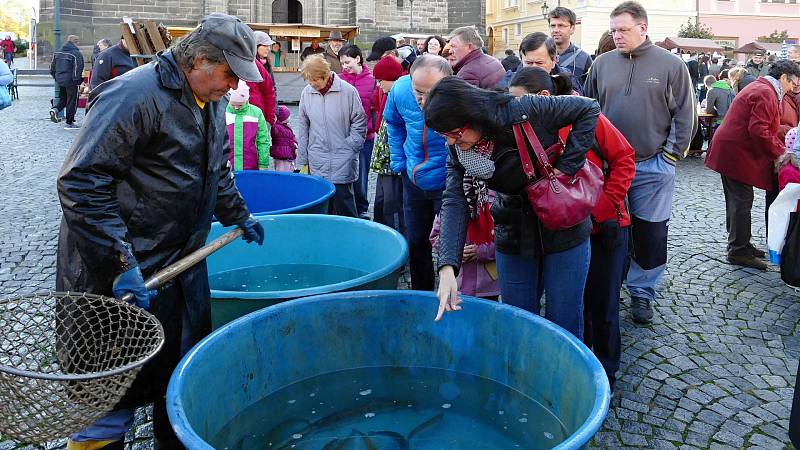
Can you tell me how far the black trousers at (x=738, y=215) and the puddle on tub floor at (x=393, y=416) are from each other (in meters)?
3.95

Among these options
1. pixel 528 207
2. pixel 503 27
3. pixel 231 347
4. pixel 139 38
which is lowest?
pixel 231 347

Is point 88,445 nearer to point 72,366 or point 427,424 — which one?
point 72,366

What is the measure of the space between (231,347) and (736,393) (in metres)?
2.76

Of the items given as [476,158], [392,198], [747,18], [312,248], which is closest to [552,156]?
[476,158]

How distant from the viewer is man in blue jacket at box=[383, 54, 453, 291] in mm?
4285

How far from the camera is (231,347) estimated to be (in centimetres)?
280

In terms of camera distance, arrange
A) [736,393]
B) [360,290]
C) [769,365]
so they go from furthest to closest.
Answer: [769,365] → [736,393] → [360,290]

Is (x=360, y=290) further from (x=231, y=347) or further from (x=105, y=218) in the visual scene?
(x=105, y=218)

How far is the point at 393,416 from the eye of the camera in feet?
10.4

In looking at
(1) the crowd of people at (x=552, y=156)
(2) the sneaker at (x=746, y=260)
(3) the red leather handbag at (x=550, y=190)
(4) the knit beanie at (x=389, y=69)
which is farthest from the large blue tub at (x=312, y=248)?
(2) the sneaker at (x=746, y=260)

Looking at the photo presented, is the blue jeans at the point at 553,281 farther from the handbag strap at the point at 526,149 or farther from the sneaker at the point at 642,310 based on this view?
the sneaker at the point at 642,310

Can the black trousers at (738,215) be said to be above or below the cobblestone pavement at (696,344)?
above

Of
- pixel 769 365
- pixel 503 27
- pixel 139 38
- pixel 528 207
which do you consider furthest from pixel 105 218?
pixel 503 27

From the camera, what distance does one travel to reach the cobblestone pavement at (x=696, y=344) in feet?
11.5
